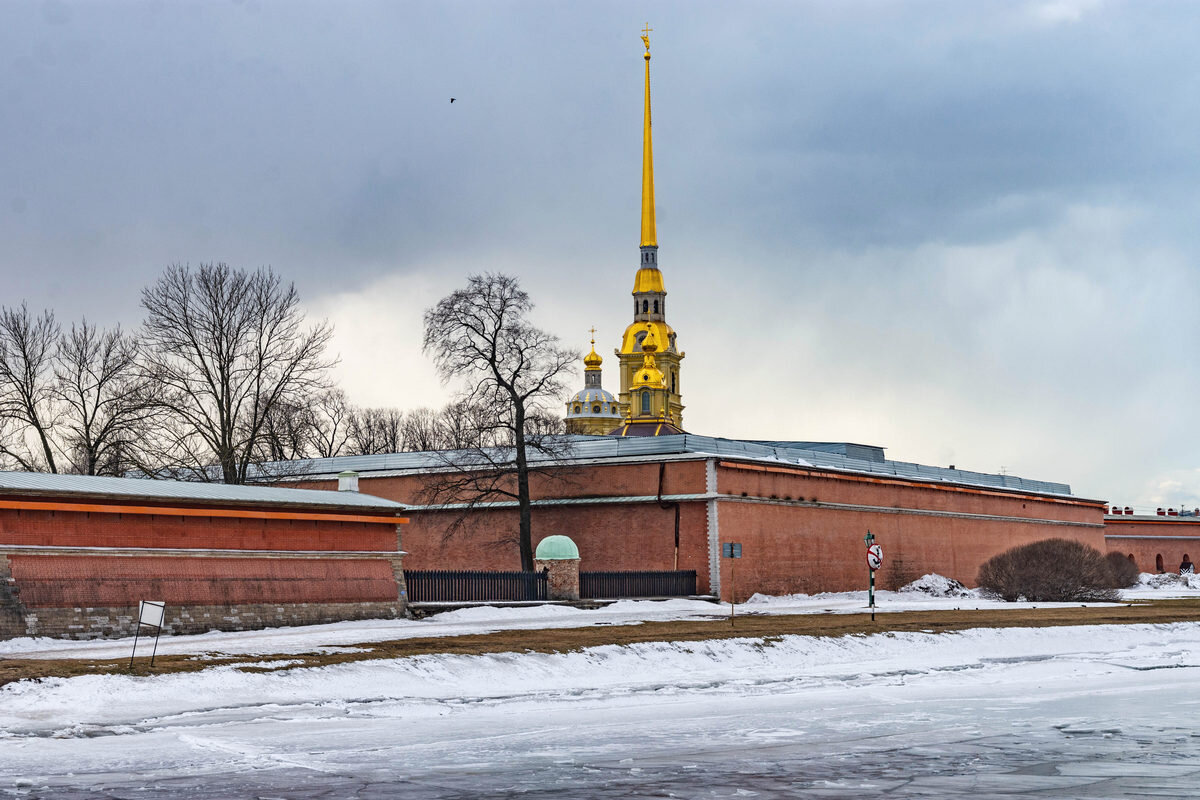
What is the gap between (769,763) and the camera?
13.8m

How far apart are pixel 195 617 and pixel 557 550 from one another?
1362 centimetres

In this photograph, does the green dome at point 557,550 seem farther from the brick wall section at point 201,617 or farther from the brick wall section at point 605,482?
the brick wall section at point 201,617

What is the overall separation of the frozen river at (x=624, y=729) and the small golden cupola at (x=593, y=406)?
102 metres

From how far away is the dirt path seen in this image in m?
19.9

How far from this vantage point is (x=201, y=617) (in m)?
29.0

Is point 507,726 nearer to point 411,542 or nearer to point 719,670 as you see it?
point 719,670

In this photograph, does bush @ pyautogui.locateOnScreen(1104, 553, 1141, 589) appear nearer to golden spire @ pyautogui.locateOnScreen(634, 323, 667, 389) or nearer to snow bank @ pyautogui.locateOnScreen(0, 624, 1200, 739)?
snow bank @ pyautogui.locateOnScreen(0, 624, 1200, 739)

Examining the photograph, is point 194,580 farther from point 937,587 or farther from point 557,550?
point 937,587

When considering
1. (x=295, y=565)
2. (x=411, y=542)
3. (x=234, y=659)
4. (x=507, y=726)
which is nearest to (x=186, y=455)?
(x=411, y=542)

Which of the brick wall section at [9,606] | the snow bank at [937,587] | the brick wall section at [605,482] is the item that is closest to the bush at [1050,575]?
the snow bank at [937,587]

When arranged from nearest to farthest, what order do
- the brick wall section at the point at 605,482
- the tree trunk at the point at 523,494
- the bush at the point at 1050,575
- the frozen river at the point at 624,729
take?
the frozen river at the point at 624,729 → the tree trunk at the point at 523,494 → the brick wall section at the point at 605,482 → the bush at the point at 1050,575

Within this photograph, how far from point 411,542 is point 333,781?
39511 mm

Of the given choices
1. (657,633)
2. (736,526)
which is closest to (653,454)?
(736,526)

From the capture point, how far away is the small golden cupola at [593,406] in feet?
420
